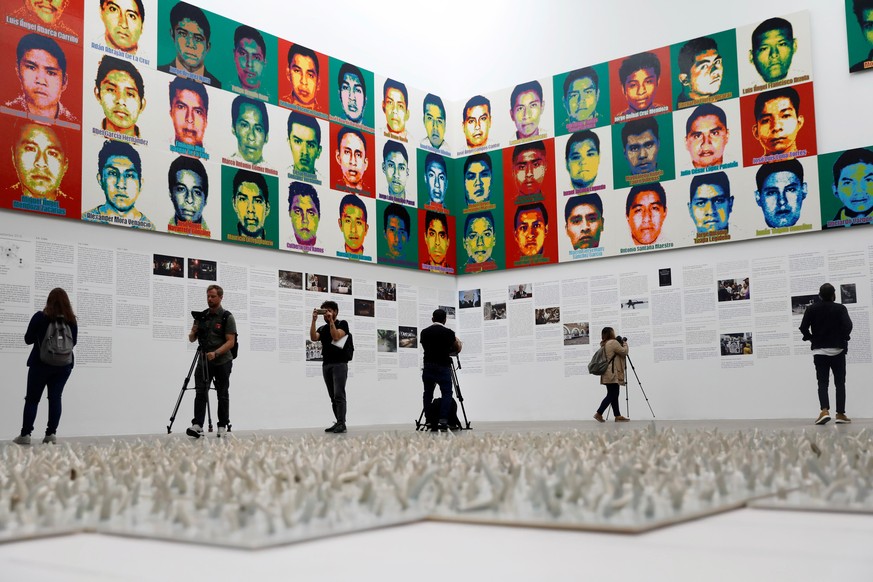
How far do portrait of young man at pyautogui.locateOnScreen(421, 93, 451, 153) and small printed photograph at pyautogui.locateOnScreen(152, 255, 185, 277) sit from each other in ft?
21.1

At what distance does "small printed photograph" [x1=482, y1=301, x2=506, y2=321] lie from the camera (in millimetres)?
17859

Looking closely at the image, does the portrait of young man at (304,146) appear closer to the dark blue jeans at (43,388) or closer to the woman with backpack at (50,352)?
the woman with backpack at (50,352)

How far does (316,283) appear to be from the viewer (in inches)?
615

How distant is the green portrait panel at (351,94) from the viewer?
16344 mm

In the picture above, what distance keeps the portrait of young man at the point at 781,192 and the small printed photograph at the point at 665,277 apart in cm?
187

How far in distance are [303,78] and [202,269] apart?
13.9ft

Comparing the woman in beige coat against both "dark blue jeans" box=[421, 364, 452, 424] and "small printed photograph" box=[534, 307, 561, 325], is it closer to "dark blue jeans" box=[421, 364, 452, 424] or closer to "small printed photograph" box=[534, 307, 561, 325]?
"small printed photograph" box=[534, 307, 561, 325]

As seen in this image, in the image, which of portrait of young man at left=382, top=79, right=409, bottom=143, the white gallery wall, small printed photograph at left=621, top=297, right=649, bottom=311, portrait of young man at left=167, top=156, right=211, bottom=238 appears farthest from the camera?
portrait of young man at left=382, top=79, right=409, bottom=143

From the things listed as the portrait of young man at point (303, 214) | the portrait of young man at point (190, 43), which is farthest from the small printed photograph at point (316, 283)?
the portrait of young man at point (190, 43)

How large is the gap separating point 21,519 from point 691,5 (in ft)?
50.5

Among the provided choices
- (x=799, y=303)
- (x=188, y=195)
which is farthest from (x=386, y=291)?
(x=799, y=303)

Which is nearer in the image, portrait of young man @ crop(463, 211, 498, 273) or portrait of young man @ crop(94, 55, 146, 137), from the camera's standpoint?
portrait of young man @ crop(94, 55, 146, 137)

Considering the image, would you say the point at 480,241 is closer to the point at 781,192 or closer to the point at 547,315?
the point at 547,315

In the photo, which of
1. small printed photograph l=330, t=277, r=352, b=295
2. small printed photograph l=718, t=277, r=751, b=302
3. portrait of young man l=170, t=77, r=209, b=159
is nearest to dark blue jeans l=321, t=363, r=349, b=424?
small printed photograph l=330, t=277, r=352, b=295
